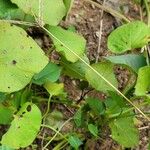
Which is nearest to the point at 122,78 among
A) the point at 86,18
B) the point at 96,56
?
the point at 96,56

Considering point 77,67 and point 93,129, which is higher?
point 77,67

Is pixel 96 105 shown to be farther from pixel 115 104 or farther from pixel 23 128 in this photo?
pixel 23 128

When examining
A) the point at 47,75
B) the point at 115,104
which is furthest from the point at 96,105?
the point at 47,75

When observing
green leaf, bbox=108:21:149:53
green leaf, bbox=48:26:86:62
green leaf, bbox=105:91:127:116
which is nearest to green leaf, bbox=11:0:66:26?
green leaf, bbox=48:26:86:62

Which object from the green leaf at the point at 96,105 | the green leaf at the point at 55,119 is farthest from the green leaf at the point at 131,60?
the green leaf at the point at 55,119

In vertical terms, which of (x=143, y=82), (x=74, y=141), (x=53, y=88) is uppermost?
(x=143, y=82)

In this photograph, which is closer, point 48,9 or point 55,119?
point 48,9

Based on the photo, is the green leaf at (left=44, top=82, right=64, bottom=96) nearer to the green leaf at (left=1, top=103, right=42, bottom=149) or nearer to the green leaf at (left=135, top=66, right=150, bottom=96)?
the green leaf at (left=1, top=103, right=42, bottom=149)
